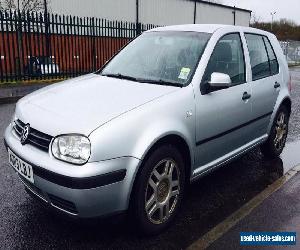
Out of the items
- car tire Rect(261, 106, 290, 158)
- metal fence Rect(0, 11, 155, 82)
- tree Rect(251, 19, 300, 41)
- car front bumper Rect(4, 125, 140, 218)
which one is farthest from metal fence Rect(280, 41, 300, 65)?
car front bumper Rect(4, 125, 140, 218)

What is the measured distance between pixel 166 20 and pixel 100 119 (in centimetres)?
2737

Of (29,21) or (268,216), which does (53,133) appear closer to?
(268,216)

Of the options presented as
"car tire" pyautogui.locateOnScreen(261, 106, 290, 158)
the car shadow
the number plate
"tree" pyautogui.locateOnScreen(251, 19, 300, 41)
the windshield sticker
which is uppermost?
"tree" pyautogui.locateOnScreen(251, 19, 300, 41)

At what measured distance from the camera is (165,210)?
3.11 meters

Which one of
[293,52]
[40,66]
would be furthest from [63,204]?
[293,52]

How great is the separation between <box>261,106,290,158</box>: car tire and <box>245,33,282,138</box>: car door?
1.03ft

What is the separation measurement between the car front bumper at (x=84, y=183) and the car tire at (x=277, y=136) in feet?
9.19

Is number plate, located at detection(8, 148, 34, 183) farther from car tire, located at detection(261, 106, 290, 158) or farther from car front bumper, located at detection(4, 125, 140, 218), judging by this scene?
car tire, located at detection(261, 106, 290, 158)

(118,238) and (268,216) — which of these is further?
(268,216)

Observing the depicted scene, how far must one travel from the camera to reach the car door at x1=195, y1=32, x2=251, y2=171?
3.33 metres

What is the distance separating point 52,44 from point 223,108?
11705 mm

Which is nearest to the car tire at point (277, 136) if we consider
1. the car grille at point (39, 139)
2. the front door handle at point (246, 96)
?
the front door handle at point (246, 96)

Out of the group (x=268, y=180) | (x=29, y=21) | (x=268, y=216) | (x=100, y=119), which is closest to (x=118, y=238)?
(x=100, y=119)

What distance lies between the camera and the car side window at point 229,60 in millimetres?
3616
